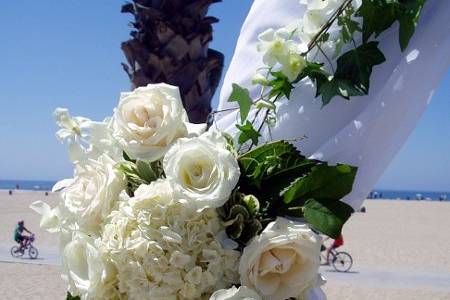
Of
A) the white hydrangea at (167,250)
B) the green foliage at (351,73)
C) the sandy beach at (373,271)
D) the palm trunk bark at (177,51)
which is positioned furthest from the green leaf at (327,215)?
the sandy beach at (373,271)

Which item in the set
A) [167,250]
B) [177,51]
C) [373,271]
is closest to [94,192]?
[167,250]

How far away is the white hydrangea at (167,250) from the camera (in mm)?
1136

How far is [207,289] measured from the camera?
3.84ft

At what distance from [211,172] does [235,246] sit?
0.15 metres

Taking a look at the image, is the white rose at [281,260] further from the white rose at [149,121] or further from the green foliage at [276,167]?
the white rose at [149,121]

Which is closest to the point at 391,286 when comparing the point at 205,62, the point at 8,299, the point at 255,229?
the point at 8,299

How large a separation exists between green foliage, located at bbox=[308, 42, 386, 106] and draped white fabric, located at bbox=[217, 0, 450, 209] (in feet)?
0.24

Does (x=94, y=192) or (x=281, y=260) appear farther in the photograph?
(x=94, y=192)

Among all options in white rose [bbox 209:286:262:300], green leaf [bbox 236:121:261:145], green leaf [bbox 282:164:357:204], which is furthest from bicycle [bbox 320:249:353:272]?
white rose [bbox 209:286:262:300]

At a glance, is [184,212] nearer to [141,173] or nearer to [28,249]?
[141,173]

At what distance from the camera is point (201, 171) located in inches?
45.8

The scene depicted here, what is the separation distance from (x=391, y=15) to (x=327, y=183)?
42 centimetres

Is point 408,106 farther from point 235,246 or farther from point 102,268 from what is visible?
point 102,268

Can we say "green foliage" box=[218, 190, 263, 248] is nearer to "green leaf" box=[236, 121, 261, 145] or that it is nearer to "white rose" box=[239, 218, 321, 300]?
"white rose" box=[239, 218, 321, 300]
